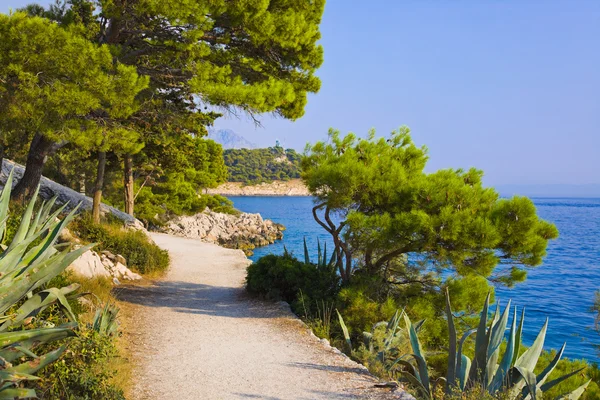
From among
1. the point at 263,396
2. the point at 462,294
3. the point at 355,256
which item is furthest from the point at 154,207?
the point at 263,396

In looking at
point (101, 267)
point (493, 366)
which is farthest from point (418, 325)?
point (101, 267)

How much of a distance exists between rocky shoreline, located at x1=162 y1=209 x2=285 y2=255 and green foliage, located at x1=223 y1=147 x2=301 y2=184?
98.8 meters

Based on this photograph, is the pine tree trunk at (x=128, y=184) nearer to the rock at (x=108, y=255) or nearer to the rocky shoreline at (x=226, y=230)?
the rocky shoreline at (x=226, y=230)

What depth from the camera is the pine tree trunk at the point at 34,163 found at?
40.2ft

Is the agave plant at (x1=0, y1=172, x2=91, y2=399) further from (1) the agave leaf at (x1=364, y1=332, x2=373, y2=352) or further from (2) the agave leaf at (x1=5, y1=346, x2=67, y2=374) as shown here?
(1) the agave leaf at (x1=364, y1=332, x2=373, y2=352)

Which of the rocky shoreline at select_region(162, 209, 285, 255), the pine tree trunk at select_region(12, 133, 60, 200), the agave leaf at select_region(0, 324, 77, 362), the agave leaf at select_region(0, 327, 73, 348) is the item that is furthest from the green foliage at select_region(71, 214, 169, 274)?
the rocky shoreline at select_region(162, 209, 285, 255)

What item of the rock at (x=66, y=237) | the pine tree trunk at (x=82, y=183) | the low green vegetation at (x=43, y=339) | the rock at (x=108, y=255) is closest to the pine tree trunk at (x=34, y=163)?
the rock at (x=66, y=237)

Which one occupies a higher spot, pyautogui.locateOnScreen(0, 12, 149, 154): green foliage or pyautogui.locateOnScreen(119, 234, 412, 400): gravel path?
pyautogui.locateOnScreen(0, 12, 149, 154): green foliage

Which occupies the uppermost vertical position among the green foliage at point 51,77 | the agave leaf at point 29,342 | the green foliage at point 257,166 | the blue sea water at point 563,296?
the green foliage at point 257,166

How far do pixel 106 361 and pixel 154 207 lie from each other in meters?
24.6

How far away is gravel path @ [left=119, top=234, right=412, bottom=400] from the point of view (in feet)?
17.1

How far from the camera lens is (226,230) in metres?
33.5

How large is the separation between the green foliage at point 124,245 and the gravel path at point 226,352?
164cm

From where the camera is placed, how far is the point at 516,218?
7.74 meters
